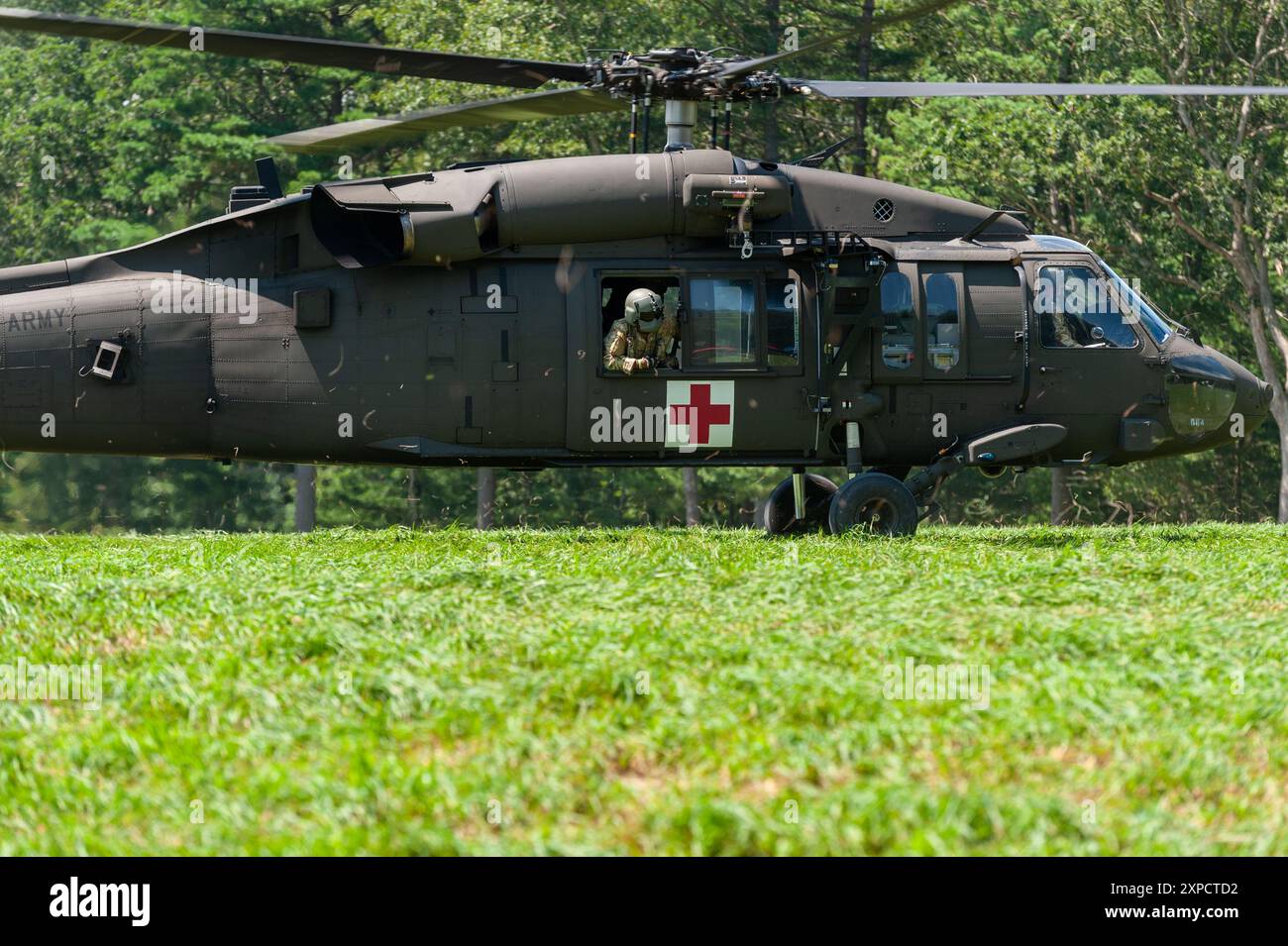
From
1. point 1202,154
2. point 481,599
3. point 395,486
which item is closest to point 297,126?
point 395,486

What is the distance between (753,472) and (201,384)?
28690 millimetres

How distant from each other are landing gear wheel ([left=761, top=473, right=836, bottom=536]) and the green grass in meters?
4.24

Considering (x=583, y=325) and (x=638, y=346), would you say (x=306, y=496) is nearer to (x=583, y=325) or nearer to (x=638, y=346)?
(x=583, y=325)

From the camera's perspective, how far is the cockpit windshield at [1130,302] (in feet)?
48.3

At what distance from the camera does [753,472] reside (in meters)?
41.7

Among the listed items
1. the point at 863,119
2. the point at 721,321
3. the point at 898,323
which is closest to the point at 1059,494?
the point at 863,119

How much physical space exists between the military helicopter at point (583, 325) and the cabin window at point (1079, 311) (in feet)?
0.07
